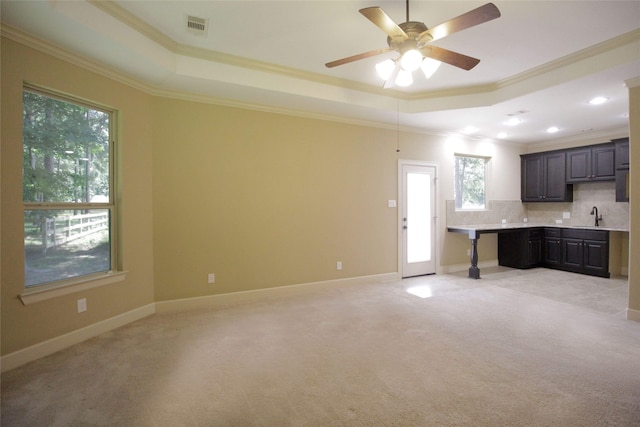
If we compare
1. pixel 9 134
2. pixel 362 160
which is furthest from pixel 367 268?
pixel 9 134

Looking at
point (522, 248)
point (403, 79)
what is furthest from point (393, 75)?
point (522, 248)

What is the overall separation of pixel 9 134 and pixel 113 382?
212cm

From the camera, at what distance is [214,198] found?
3928mm

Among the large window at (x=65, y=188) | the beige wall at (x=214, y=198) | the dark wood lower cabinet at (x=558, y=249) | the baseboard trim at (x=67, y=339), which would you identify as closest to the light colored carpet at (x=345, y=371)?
the baseboard trim at (x=67, y=339)

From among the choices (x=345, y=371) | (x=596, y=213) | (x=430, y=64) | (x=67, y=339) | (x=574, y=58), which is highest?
(x=574, y=58)

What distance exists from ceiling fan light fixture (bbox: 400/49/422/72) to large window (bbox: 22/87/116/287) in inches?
120

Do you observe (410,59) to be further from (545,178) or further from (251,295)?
(545,178)

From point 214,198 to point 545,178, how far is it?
6680 mm

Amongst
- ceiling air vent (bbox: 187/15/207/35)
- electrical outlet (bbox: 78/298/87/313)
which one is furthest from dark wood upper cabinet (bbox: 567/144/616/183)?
electrical outlet (bbox: 78/298/87/313)

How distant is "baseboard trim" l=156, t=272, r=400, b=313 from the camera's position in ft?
12.3

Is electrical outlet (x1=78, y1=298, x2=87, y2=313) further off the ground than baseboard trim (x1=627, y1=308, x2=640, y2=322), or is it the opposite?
electrical outlet (x1=78, y1=298, x2=87, y2=313)

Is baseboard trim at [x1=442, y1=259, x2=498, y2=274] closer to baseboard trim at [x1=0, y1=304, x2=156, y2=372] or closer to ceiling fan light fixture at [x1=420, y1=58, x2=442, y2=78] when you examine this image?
ceiling fan light fixture at [x1=420, y1=58, x2=442, y2=78]

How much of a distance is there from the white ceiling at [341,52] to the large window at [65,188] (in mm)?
566

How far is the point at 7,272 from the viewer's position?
95.1 inches
